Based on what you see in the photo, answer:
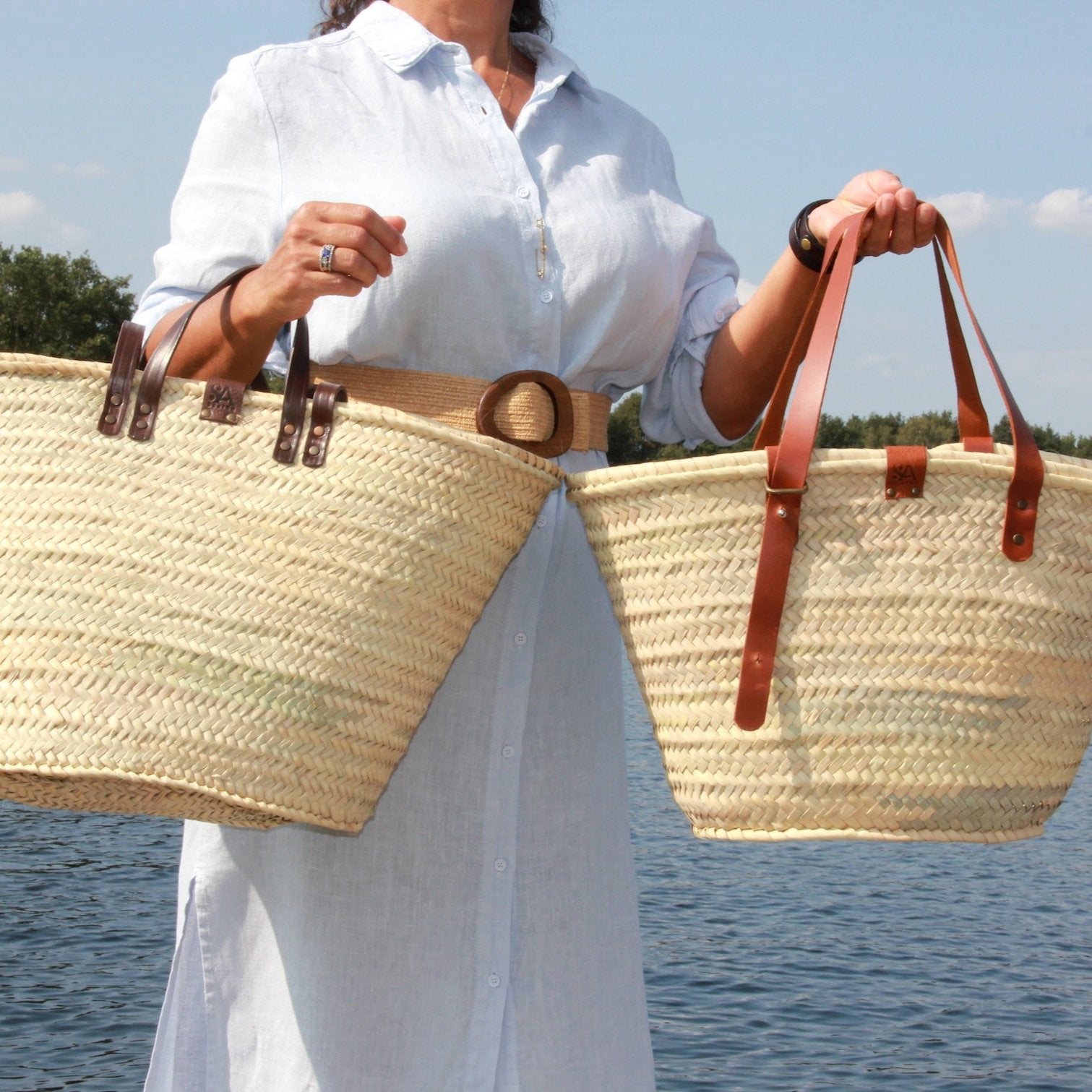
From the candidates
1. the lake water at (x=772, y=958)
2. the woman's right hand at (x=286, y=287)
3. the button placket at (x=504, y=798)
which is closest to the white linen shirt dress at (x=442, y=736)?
the button placket at (x=504, y=798)

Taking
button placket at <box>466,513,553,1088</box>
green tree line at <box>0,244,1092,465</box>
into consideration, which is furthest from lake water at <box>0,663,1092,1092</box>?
green tree line at <box>0,244,1092,465</box>

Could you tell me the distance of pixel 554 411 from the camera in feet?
6.03

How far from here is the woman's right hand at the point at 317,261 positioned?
1596 millimetres

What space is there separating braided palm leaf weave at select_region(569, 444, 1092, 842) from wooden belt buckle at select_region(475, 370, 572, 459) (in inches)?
9.6

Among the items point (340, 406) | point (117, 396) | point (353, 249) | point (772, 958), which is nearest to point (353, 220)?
point (353, 249)

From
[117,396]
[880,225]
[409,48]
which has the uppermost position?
[409,48]

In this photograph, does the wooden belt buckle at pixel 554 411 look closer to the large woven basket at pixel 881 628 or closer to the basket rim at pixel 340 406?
the basket rim at pixel 340 406

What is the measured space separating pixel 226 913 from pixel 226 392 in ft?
2.22

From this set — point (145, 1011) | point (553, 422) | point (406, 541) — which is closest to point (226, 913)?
point (406, 541)

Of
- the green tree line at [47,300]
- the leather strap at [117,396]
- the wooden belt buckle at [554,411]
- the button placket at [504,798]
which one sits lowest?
the button placket at [504,798]

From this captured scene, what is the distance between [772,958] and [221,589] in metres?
6.04

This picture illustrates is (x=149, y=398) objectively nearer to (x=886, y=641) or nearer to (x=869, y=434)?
(x=886, y=641)

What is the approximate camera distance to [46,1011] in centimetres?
584

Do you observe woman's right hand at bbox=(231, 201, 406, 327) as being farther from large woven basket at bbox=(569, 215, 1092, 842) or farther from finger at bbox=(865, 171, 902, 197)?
finger at bbox=(865, 171, 902, 197)
